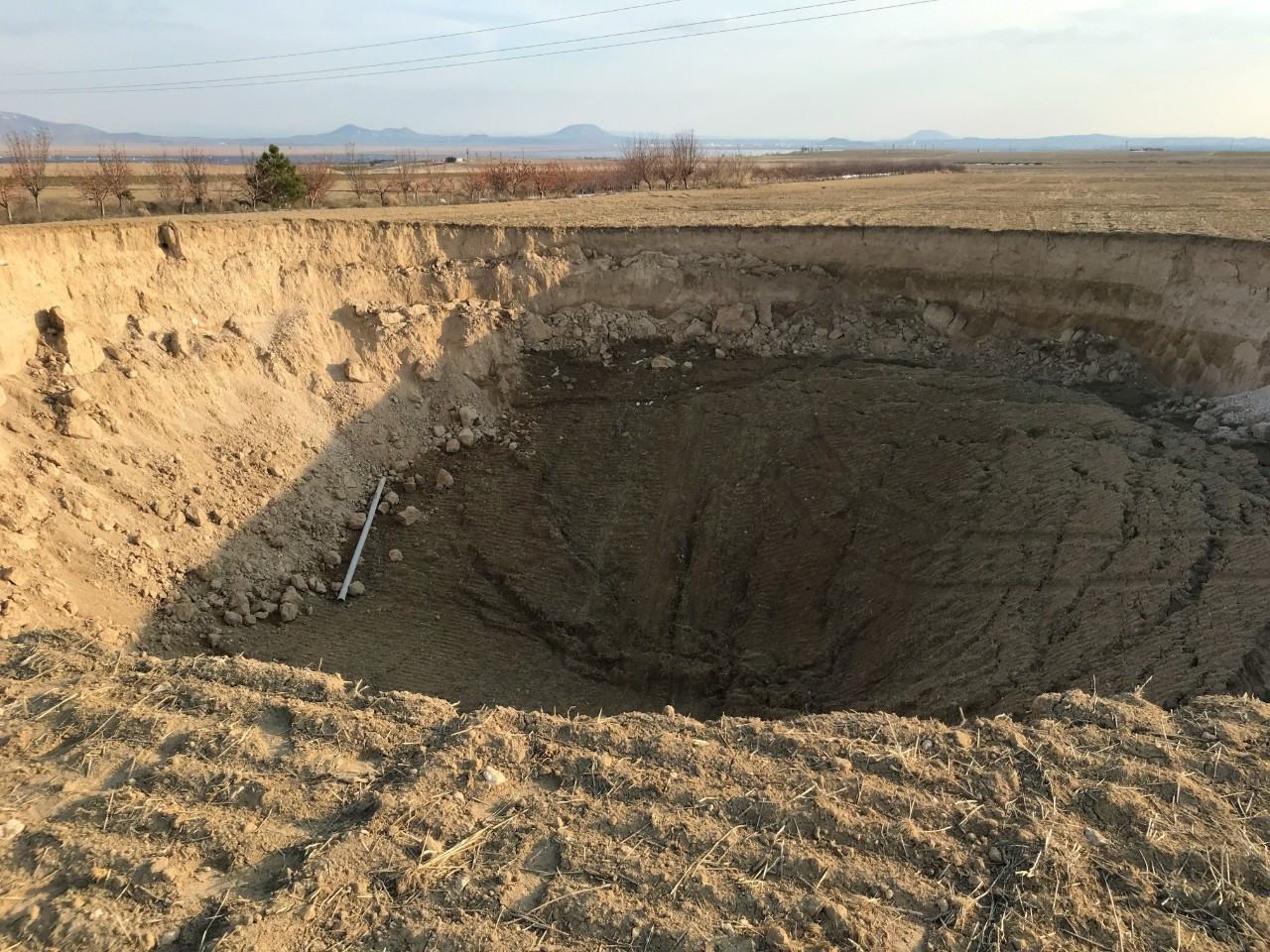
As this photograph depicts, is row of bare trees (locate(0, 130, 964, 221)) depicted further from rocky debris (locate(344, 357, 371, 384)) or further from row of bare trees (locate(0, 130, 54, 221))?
rocky debris (locate(344, 357, 371, 384))

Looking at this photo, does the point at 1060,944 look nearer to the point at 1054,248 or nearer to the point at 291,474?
the point at 291,474

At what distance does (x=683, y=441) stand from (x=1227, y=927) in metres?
10.1

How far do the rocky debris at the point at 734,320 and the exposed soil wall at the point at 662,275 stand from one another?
509mm

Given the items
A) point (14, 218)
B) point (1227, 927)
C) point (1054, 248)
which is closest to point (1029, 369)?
point (1054, 248)

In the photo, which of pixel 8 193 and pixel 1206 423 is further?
pixel 8 193

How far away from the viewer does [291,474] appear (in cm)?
1123

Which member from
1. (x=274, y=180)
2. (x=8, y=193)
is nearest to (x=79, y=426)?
(x=274, y=180)

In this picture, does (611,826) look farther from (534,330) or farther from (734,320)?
(734,320)

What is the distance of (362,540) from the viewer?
1101 centimetres

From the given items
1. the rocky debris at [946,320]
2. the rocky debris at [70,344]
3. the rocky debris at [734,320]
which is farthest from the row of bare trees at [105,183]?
the rocky debris at [946,320]

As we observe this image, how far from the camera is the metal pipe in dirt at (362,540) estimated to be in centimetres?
1012

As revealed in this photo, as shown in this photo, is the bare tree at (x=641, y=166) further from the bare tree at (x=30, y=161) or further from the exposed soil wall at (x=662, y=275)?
the bare tree at (x=30, y=161)

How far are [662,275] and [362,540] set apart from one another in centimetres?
880

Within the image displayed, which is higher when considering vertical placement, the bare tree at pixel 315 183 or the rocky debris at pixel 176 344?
the bare tree at pixel 315 183
